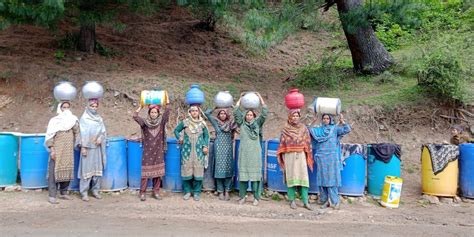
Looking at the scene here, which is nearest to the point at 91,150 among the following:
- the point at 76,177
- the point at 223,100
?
the point at 76,177

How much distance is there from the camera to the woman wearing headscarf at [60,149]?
265 inches

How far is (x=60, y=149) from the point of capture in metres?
6.75

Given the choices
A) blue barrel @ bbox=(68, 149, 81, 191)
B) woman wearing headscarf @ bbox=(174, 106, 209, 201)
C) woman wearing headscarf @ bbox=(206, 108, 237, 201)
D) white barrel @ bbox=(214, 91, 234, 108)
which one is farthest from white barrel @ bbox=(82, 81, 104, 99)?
white barrel @ bbox=(214, 91, 234, 108)

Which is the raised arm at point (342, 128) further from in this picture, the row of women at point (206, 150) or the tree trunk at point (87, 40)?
the tree trunk at point (87, 40)

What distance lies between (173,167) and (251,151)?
3.99ft

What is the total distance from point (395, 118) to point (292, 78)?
9.24ft

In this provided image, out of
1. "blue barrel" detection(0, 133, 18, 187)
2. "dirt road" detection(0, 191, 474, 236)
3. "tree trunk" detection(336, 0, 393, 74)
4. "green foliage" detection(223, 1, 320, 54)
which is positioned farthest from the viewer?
"tree trunk" detection(336, 0, 393, 74)

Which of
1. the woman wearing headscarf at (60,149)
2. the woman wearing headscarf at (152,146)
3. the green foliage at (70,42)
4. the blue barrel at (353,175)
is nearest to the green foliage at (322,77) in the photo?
the blue barrel at (353,175)

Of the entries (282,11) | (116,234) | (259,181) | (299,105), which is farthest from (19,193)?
(282,11)

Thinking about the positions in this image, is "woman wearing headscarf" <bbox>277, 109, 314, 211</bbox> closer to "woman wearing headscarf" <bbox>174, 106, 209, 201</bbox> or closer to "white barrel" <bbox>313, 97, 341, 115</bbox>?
"white barrel" <bbox>313, 97, 341, 115</bbox>

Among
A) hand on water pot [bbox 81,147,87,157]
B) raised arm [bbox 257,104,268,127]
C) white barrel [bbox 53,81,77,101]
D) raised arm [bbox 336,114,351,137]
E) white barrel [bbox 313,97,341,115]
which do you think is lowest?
hand on water pot [bbox 81,147,87,157]

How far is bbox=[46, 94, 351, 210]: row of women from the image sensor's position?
6.79m

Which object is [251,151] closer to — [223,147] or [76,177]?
[223,147]

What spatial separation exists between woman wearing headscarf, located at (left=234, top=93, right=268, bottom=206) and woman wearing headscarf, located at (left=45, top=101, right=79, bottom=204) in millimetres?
2368
